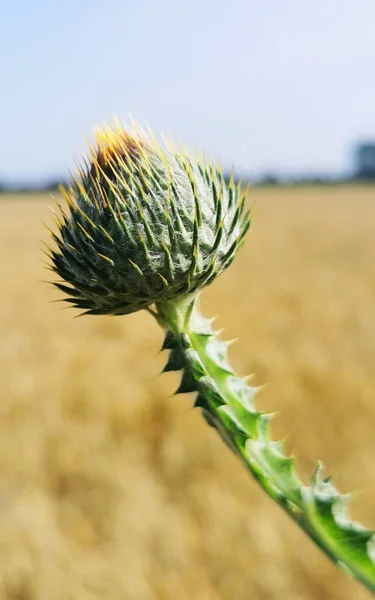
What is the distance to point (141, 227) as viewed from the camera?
1794mm

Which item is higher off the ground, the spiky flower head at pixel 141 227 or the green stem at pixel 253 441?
the spiky flower head at pixel 141 227

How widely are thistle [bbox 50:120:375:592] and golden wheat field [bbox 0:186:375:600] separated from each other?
0.92 meters

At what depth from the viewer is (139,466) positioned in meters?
9.56

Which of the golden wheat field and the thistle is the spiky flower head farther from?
the golden wheat field

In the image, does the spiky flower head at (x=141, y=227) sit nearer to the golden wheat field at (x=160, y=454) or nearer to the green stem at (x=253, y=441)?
the green stem at (x=253, y=441)

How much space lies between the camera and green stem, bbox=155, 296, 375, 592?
59.0 inches

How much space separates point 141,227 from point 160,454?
8.70 meters

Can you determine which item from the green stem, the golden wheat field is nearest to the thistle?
the green stem

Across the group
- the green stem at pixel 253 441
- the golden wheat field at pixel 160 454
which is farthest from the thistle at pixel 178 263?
the golden wheat field at pixel 160 454

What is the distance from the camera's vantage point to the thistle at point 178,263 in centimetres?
156

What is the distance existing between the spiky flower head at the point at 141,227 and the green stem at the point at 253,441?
12 cm

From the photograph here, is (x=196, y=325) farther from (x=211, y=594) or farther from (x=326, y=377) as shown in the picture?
(x=326, y=377)

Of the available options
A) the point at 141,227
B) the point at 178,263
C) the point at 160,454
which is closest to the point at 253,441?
the point at 178,263

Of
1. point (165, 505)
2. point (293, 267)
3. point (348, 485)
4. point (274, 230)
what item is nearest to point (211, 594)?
point (165, 505)
